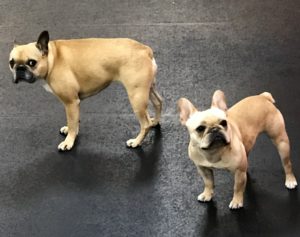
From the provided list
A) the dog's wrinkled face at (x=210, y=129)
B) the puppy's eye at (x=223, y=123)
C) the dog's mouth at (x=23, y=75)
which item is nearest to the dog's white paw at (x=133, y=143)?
the dog's mouth at (x=23, y=75)

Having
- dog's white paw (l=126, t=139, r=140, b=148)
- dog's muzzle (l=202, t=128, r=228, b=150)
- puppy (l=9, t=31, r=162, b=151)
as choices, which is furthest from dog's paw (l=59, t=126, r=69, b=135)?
dog's muzzle (l=202, t=128, r=228, b=150)

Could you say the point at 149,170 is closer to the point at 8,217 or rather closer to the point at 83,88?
the point at 83,88

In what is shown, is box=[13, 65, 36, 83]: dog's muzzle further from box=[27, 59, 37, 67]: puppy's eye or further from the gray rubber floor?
the gray rubber floor

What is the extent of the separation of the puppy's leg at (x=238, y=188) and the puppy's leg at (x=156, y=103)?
2.65ft

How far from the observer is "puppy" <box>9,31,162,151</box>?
2.96 meters

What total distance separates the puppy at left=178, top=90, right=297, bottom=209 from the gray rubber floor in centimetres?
19

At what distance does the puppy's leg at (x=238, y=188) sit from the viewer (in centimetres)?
254

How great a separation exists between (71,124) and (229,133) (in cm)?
113

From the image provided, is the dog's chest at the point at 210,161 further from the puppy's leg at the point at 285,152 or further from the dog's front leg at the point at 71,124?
the dog's front leg at the point at 71,124

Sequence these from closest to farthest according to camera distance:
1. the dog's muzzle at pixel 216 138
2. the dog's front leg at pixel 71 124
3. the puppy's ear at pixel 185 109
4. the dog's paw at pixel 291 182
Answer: the dog's muzzle at pixel 216 138, the puppy's ear at pixel 185 109, the dog's paw at pixel 291 182, the dog's front leg at pixel 71 124

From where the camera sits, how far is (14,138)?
3.35 metres

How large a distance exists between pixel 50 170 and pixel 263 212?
123 centimetres

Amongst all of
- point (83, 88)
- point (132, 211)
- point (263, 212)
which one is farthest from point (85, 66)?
point (263, 212)

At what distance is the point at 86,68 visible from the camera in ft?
10.1
